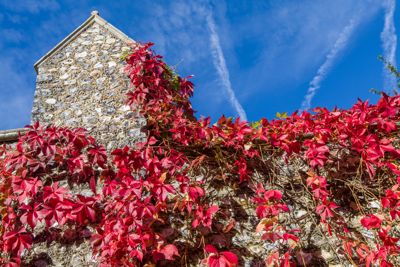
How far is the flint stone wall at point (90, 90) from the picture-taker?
12.4 feet

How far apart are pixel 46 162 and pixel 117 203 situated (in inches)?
36.4

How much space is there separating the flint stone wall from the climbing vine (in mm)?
264

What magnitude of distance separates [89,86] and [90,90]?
3.2 inches

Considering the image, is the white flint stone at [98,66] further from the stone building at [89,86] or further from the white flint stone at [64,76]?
the white flint stone at [64,76]

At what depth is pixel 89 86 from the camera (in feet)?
14.0

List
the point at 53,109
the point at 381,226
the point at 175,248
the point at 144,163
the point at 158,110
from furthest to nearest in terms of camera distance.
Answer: the point at 53,109 < the point at 158,110 < the point at 144,163 < the point at 381,226 < the point at 175,248

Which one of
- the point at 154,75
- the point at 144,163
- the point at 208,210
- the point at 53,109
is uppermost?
the point at 154,75

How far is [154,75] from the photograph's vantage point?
4.20 metres

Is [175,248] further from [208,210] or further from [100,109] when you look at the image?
[100,109]

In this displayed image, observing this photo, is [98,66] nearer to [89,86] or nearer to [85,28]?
[89,86]

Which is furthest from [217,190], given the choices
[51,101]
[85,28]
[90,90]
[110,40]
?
[85,28]

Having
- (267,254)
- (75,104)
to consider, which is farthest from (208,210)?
(75,104)

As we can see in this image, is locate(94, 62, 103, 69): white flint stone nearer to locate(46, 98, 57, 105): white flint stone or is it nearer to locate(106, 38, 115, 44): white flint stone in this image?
locate(106, 38, 115, 44): white flint stone

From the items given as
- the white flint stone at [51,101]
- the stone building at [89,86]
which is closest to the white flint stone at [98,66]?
the stone building at [89,86]
